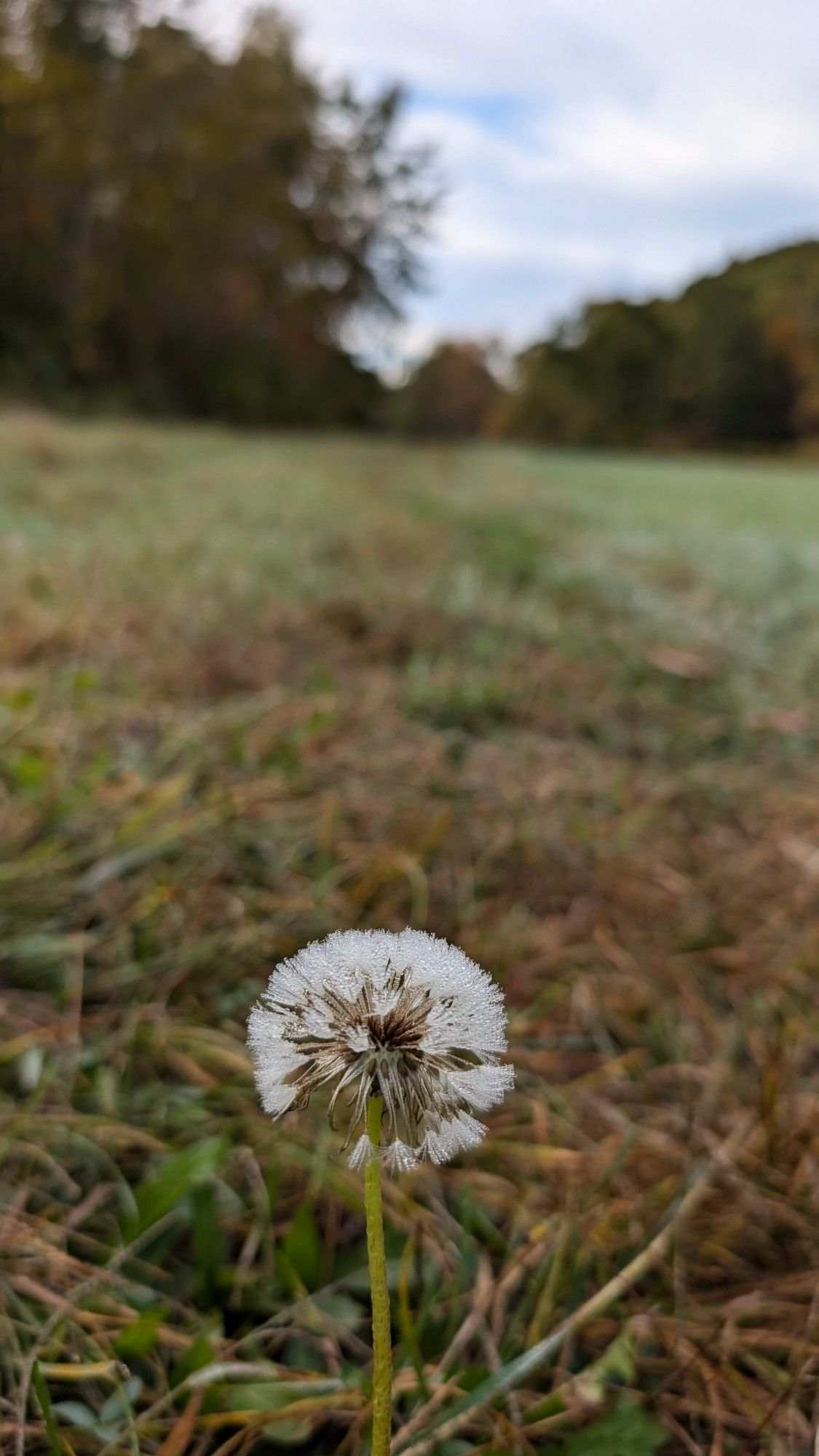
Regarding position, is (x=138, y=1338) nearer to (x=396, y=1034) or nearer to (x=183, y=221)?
(x=396, y=1034)

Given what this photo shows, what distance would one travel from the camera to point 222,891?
1447mm

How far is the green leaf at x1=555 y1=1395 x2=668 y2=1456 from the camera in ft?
2.56

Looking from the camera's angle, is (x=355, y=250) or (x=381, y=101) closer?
(x=381, y=101)

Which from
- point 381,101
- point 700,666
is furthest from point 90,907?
point 381,101

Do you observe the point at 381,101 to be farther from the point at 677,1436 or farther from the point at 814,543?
the point at 677,1436

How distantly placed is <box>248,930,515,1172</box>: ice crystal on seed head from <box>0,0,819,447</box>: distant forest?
1088 cm

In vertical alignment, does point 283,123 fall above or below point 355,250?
above

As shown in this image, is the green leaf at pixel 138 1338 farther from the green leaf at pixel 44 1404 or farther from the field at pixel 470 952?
the green leaf at pixel 44 1404

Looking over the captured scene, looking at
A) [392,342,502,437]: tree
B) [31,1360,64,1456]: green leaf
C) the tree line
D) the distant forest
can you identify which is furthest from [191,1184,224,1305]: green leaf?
[392,342,502,437]: tree

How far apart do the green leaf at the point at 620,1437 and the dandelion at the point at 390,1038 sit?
40cm

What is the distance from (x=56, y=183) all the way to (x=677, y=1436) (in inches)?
602

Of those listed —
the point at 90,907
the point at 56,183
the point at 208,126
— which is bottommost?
the point at 90,907

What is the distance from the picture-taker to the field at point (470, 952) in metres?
0.85

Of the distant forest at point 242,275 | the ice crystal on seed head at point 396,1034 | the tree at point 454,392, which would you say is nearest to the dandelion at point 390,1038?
the ice crystal on seed head at point 396,1034
